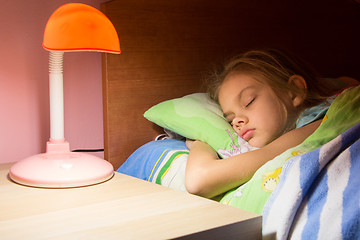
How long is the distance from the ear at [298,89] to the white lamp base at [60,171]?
538mm

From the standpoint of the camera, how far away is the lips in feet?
3.76

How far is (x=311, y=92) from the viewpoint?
1.27 metres

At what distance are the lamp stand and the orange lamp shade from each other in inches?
4.0

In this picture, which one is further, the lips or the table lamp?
the lips

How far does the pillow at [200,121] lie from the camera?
1.13 meters

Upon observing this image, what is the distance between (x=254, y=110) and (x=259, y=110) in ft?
0.04

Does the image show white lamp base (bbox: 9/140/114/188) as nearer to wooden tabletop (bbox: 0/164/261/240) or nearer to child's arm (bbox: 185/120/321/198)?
wooden tabletop (bbox: 0/164/261/240)

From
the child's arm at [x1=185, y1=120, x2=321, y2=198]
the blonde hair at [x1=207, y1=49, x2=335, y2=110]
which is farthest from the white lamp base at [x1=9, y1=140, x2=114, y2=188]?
the blonde hair at [x1=207, y1=49, x2=335, y2=110]

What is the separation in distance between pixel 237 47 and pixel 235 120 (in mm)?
475

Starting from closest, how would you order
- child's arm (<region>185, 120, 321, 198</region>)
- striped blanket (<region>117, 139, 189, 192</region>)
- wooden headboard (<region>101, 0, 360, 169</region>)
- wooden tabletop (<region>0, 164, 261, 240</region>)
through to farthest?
wooden tabletop (<region>0, 164, 261, 240</region>) → child's arm (<region>185, 120, 321, 198</region>) → striped blanket (<region>117, 139, 189, 192</region>) → wooden headboard (<region>101, 0, 360, 169</region>)

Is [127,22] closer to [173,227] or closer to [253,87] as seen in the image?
[253,87]

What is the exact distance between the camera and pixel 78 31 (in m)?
0.86

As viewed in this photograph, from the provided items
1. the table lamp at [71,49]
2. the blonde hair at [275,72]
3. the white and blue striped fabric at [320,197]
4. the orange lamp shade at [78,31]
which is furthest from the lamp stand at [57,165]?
the blonde hair at [275,72]

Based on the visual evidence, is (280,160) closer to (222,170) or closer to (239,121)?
(222,170)
